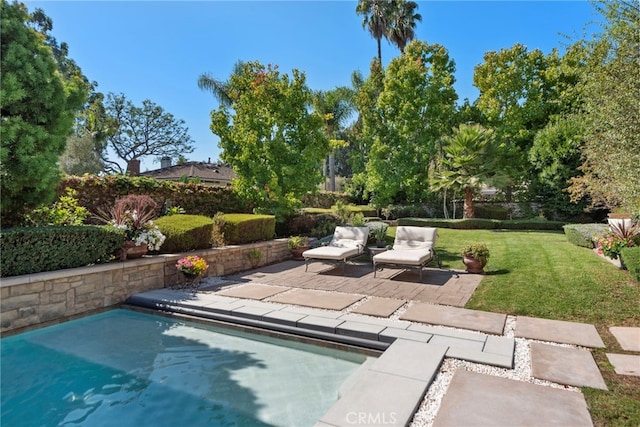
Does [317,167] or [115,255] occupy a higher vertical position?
[317,167]

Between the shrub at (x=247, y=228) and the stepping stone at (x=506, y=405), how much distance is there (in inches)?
274

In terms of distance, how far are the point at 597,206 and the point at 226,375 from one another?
18.0 m

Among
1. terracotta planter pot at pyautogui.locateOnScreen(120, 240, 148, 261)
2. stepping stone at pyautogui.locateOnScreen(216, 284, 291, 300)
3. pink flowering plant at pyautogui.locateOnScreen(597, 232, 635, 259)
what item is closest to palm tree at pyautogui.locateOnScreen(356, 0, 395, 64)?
pink flowering plant at pyautogui.locateOnScreen(597, 232, 635, 259)

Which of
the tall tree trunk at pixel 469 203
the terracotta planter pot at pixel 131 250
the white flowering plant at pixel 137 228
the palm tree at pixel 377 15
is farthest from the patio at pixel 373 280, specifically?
the palm tree at pixel 377 15

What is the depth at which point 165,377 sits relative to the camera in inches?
153

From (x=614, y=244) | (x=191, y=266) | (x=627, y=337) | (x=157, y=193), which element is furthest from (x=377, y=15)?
(x=627, y=337)

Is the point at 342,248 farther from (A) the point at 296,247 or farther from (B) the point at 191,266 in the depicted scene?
(B) the point at 191,266

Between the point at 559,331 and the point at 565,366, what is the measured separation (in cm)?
111

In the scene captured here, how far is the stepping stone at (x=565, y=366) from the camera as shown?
10.7 ft

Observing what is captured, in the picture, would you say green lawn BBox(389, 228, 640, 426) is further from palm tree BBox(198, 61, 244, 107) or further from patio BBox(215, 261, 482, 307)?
palm tree BBox(198, 61, 244, 107)

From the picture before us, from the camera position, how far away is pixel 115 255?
682cm

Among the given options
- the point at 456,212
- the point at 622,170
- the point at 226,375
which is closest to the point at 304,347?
the point at 226,375

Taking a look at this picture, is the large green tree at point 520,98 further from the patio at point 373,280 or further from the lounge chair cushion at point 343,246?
the patio at point 373,280

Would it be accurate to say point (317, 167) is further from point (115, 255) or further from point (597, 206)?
point (597, 206)
